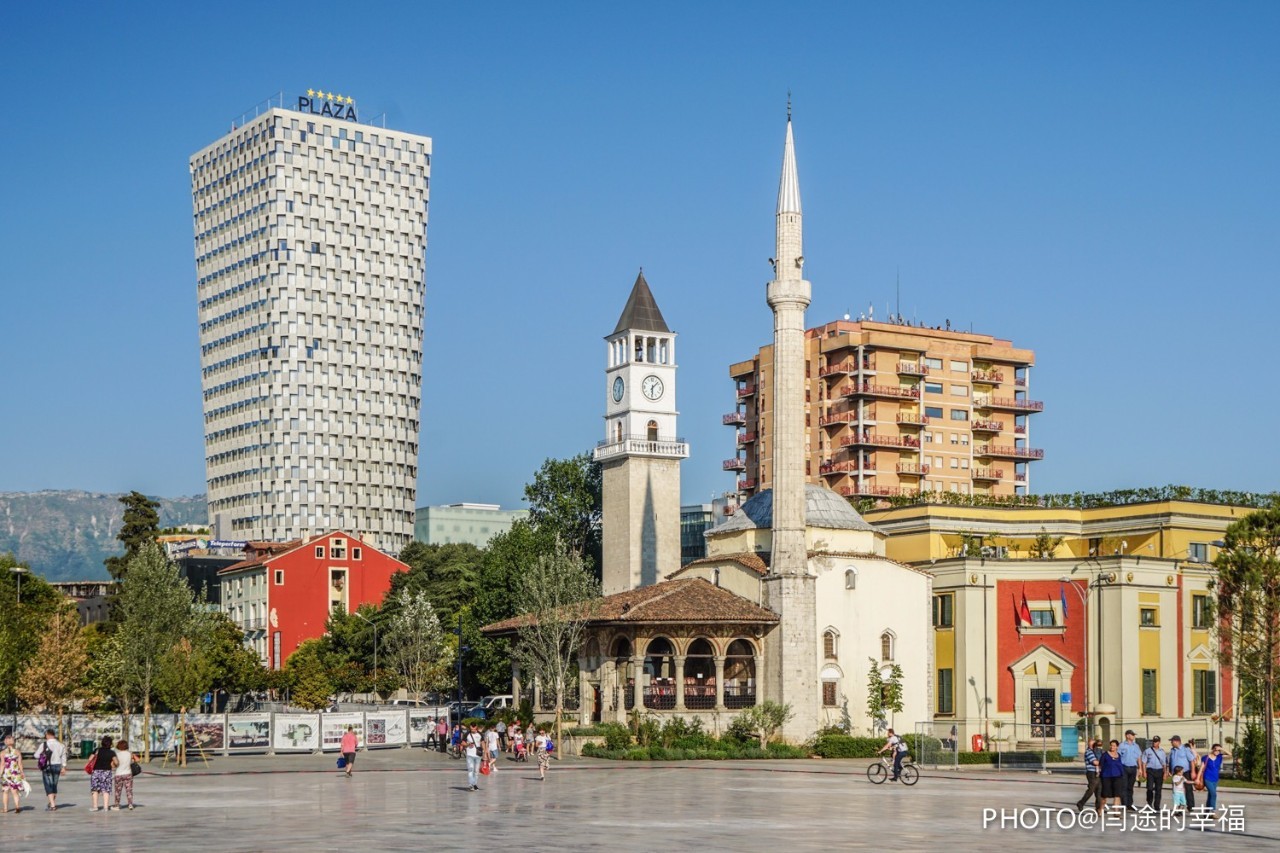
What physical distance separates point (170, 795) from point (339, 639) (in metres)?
68.5

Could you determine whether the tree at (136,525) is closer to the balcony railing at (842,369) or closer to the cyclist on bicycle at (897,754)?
the balcony railing at (842,369)

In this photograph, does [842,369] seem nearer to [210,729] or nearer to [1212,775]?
[210,729]

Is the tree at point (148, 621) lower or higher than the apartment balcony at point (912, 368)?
lower

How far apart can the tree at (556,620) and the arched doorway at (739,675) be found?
6.30 meters

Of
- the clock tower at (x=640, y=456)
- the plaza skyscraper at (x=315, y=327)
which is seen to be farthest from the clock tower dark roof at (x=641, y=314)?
the plaza skyscraper at (x=315, y=327)

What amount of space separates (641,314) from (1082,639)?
3565 centimetres

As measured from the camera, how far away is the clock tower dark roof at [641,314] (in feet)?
315

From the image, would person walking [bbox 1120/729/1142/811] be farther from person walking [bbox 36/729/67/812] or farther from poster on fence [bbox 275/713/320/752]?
poster on fence [bbox 275/713/320/752]

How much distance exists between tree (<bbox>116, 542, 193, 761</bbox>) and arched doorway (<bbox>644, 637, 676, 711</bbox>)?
Result: 19.2 meters

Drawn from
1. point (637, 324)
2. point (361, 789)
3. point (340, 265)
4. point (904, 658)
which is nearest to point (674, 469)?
point (637, 324)

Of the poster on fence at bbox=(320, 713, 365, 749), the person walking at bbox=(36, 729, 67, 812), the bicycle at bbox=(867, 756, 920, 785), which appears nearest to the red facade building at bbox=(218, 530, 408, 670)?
the poster on fence at bbox=(320, 713, 365, 749)

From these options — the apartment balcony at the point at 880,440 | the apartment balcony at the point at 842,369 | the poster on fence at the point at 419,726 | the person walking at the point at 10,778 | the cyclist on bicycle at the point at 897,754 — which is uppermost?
the apartment balcony at the point at 842,369

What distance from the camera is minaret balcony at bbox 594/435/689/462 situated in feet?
306

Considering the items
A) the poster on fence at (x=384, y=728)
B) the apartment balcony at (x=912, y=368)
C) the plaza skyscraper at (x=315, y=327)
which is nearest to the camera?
the poster on fence at (x=384, y=728)
